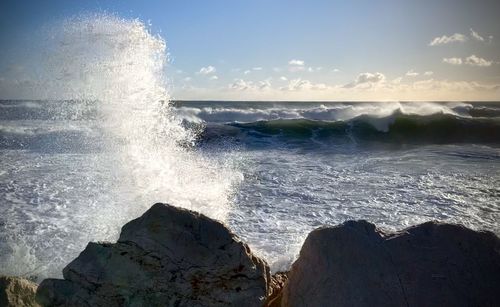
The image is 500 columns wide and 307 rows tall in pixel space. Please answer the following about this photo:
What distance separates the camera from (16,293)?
2773 mm

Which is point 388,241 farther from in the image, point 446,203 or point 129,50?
point 129,50

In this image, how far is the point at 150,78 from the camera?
367 inches

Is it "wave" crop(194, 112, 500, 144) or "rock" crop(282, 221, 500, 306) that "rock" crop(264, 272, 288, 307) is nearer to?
"rock" crop(282, 221, 500, 306)

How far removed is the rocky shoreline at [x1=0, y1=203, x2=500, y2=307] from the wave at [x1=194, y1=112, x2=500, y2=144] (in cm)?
1509

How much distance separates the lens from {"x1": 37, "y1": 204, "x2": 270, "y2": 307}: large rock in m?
2.47

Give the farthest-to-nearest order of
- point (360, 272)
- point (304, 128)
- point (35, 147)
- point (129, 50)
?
point (304, 128), point (35, 147), point (129, 50), point (360, 272)

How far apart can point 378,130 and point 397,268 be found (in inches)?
723

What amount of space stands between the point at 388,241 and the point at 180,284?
1465mm

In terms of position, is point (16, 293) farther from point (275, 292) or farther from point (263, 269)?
point (275, 292)

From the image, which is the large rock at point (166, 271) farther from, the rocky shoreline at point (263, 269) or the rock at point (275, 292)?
the rock at point (275, 292)

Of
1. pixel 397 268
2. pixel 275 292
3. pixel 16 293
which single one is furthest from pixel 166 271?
pixel 397 268

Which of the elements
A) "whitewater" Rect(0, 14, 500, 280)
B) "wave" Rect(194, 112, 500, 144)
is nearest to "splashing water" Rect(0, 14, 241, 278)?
"whitewater" Rect(0, 14, 500, 280)

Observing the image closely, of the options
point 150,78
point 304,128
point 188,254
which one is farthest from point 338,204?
point 304,128

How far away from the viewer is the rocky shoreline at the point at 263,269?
7.86 ft
